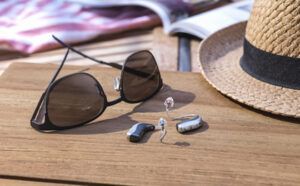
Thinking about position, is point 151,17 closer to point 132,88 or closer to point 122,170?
point 132,88

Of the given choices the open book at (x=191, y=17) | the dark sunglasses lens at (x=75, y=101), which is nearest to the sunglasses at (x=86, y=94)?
the dark sunglasses lens at (x=75, y=101)

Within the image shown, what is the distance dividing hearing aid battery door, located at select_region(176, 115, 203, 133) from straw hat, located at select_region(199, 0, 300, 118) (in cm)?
7

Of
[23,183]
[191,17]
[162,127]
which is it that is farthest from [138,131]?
[191,17]

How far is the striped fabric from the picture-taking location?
1.24m

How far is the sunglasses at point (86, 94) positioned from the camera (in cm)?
65

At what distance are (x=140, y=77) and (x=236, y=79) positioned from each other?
136mm

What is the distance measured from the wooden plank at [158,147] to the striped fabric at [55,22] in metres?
0.52

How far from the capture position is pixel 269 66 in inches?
28.5

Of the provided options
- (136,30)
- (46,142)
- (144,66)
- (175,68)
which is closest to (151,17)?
(136,30)

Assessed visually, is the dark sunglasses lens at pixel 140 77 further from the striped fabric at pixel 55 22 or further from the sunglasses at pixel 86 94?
the striped fabric at pixel 55 22

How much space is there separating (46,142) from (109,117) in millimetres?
92

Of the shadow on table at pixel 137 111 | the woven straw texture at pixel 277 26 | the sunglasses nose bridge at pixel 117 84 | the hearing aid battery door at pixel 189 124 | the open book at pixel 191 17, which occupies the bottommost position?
the open book at pixel 191 17

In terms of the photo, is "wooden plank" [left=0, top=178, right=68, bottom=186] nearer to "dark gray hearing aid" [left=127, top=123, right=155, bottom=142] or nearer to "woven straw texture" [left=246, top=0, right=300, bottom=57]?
"dark gray hearing aid" [left=127, top=123, right=155, bottom=142]

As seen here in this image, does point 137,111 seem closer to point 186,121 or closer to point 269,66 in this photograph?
point 186,121
